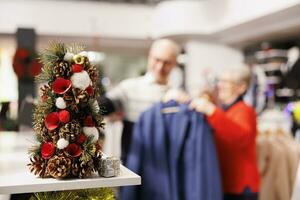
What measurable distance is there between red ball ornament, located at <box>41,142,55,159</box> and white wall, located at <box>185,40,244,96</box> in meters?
4.61

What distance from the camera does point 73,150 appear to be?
1.19m

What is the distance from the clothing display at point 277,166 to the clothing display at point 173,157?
1.05 m

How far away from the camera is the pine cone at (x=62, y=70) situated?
3.99ft

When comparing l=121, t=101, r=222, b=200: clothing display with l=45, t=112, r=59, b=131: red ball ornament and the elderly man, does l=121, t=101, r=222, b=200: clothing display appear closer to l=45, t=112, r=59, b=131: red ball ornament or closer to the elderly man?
the elderly man

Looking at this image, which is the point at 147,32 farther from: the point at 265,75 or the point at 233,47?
the point at 265,75

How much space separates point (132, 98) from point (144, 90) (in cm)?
8

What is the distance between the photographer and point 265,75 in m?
4.64

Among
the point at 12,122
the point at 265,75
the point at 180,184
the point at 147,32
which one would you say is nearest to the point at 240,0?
Answer: the point at 265,75

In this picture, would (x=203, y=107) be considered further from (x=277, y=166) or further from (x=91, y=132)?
(x=277, y=166)

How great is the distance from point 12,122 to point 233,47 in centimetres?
330

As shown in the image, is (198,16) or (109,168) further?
(198,16)

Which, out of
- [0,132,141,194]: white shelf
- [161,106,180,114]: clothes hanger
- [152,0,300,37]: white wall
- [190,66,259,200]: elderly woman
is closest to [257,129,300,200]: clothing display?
[190,66,259,200]: elderly woman

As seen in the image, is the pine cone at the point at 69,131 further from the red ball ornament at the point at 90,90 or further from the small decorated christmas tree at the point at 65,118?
the red ball ornament at the point at 90,90

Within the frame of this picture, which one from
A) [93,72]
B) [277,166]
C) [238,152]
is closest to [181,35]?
[277,166]
